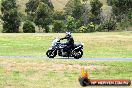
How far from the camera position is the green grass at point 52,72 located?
23.7 metres

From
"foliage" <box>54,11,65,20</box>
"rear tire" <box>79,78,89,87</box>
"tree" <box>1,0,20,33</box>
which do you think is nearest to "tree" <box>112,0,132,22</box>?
"tree" <box>1,0,20,33</box>

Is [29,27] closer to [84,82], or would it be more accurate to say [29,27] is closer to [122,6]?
[122,6]

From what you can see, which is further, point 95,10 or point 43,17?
point 95,10

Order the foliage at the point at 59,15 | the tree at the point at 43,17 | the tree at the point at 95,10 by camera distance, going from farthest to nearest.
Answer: the foliage at the point at 59,15, the tree at the point at 95,10, the tree at the point at 43,17

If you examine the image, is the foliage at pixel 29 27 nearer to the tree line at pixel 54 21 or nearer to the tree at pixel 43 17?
the tree line at pixel 54 21

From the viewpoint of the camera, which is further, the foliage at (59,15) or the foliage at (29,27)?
the foliage at (59,15)

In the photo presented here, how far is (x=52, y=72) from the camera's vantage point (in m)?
26.9

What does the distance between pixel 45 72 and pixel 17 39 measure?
35368 millimetres

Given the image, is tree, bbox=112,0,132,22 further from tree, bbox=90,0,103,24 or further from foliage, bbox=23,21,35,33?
foliage, bbox=23,21,35,33

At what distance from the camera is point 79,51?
118ft

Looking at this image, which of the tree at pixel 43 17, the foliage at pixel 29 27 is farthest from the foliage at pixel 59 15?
the foliage at pixel 29 27

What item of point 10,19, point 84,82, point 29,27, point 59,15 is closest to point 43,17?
point 29,27

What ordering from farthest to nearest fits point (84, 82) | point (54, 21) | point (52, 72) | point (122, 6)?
point (54, 21)
point (122, 6)
point (52, 72)
point (84, 82)

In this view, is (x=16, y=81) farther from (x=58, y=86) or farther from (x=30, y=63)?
(x=30, y=63)
